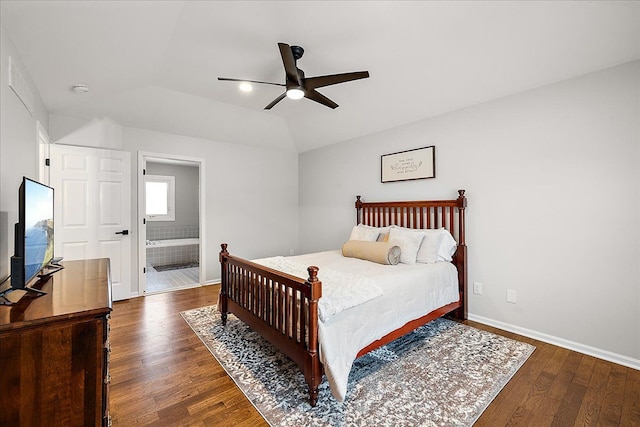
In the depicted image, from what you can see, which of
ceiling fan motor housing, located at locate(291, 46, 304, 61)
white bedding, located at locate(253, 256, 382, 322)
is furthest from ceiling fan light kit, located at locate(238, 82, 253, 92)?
white bedding, located at locate(253, 256, 382, 322)

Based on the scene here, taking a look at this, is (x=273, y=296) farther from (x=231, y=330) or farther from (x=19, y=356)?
(x=19, y=356)

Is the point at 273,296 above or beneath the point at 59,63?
beneath

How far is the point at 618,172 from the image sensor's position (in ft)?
7.75

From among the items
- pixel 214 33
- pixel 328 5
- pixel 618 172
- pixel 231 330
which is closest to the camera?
pixel 328 5

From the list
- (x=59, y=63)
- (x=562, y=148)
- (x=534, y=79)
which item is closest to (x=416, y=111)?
(x=534, y=79)

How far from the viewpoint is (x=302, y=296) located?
6.45 ft

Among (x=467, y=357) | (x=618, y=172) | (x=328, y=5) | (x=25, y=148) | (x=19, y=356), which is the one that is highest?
(x=328, y=5)

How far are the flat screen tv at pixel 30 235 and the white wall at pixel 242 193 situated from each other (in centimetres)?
257

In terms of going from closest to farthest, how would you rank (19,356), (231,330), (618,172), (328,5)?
(19,356) → (328,5) → (618,172) → (231,330)

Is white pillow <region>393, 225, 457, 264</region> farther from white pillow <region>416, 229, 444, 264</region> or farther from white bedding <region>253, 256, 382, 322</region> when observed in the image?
white bedding <region>253, 256, 382, 322</region>

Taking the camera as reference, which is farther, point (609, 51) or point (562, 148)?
point (562, 148)

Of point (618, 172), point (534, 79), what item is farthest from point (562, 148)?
point (534, 79)

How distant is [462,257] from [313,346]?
2170mm

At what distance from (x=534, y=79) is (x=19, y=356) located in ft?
13.0
